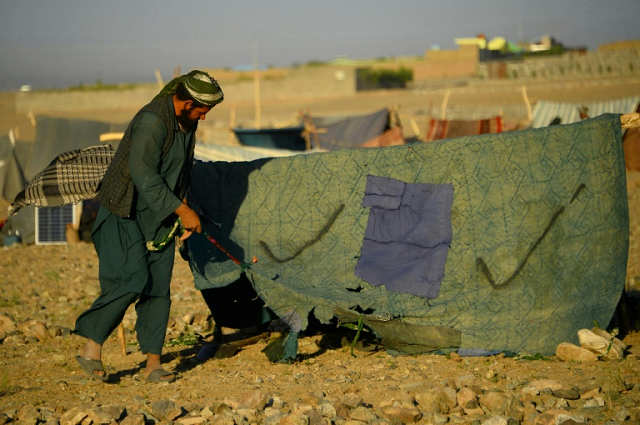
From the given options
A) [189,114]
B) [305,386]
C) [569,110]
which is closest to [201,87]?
[189,114]

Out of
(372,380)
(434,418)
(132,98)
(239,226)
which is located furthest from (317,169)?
Answer: (132,98)

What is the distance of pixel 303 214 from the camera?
4.64 metres

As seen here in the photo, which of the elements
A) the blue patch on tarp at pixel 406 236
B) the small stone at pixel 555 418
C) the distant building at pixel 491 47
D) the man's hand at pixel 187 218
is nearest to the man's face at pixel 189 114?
the man's hand at pixel 187 218

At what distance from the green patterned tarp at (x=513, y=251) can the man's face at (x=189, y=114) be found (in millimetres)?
756

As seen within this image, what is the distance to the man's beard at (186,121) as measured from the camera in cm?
396

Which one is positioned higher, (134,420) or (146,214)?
(146,214)

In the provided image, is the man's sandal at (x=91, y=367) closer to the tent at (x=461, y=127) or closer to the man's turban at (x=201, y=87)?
the man's turban at (x=201, y=87)

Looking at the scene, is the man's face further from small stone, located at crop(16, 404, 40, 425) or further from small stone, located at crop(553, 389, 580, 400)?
small stone, located at crop(553, 389, 580, 400)

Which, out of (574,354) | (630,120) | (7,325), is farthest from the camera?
(7,325)

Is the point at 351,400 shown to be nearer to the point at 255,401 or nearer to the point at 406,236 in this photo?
the point at 255,401

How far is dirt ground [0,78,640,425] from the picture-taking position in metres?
3.72

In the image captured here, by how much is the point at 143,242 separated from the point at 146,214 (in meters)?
0.14

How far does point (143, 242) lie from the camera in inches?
157

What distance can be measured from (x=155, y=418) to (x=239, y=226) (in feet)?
4.90
